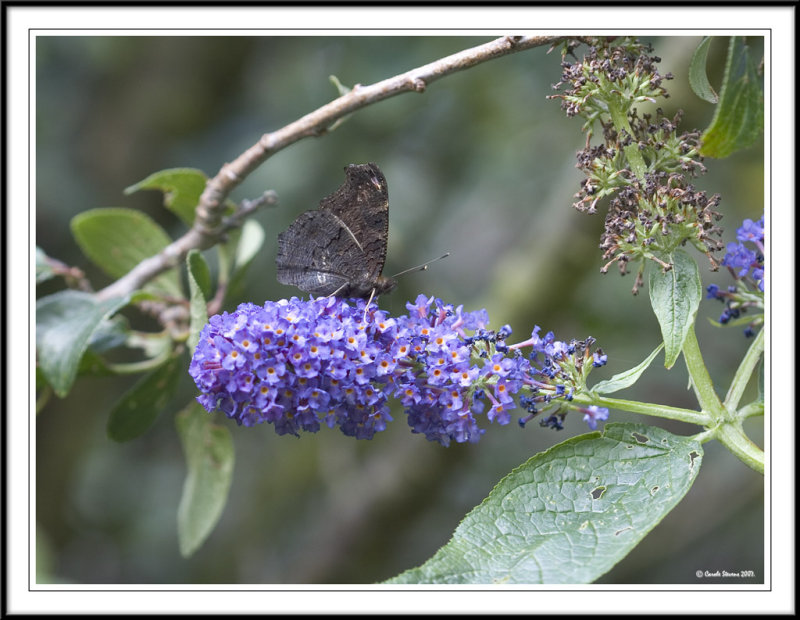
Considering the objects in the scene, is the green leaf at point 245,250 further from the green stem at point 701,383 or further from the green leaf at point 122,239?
the green stem at point 701,383

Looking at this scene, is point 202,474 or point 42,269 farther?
point 202,474

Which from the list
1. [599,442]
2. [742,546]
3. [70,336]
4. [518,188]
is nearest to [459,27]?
[599,442]

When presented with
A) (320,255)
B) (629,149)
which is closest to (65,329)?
(320,255)

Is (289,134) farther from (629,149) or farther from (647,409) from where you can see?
(647,409)

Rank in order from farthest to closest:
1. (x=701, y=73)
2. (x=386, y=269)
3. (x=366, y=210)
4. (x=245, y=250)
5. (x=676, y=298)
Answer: (x=386, y=269) < (x=245, y=250) < (x=366, y=210) < (x=701, y=73) < (x=676, y=298)

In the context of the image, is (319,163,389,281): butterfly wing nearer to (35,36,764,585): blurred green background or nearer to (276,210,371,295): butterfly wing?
(276,210,371,295): butterfly wing
